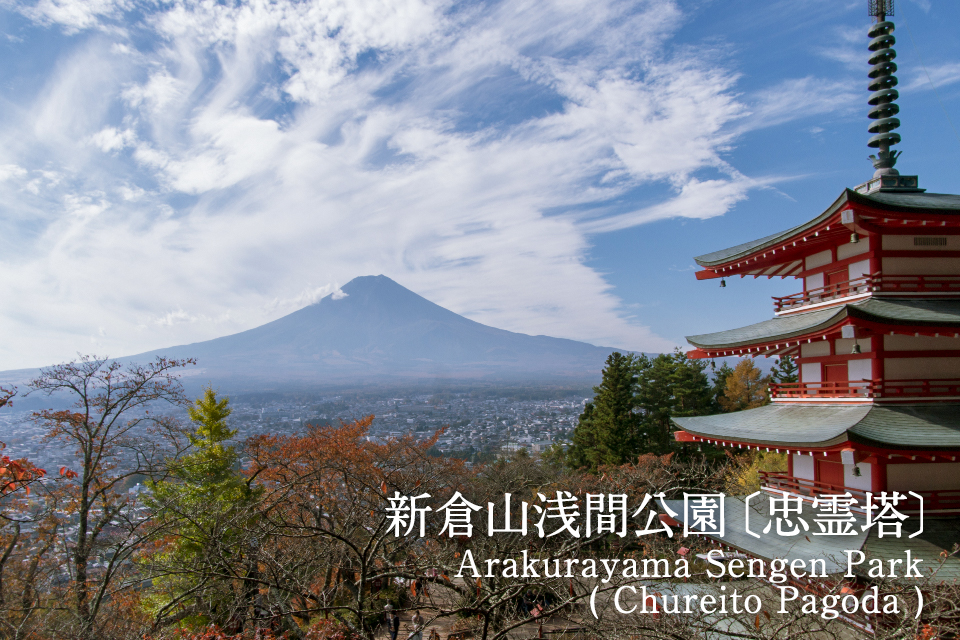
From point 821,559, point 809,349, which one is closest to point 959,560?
point 821,559

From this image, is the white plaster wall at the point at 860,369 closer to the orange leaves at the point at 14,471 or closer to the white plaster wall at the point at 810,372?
the white plaster wall at the point at 810,372

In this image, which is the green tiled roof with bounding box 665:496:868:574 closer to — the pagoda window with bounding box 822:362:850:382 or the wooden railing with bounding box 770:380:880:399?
the wooden railing with bounding box 770:380:880:399

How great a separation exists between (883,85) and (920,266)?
10.4 ft

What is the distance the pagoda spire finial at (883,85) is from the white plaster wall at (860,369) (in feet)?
10.6

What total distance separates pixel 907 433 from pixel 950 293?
2.64m

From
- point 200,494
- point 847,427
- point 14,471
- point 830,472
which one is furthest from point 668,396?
point 14,471

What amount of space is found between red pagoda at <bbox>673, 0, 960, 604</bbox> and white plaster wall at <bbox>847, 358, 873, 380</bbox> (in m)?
0.02

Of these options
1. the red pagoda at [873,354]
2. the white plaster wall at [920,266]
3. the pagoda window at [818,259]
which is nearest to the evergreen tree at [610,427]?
the red pagoda at [873,354]

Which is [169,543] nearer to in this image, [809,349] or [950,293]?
[809,349]

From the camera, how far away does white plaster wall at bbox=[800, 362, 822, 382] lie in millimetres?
8734

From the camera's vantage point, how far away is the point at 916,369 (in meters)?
7.54

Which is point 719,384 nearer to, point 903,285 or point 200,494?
point 903,285

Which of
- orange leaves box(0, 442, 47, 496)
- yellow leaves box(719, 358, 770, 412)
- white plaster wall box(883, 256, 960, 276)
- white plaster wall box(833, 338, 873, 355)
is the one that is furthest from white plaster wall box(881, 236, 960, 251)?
yellow leaves box(719, 358, 770, 412)

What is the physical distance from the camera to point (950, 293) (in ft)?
25.1
